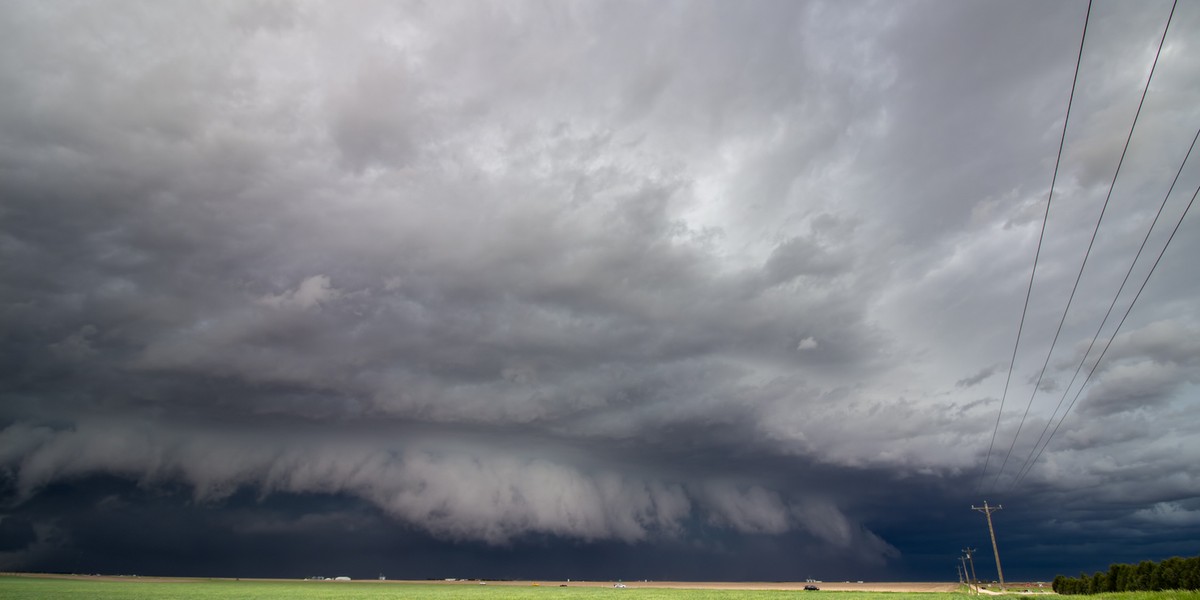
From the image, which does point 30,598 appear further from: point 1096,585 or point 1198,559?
point 1096,585

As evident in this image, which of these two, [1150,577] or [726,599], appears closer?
[1150,577]

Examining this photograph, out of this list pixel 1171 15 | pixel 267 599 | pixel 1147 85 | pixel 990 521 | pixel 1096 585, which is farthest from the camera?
pixel 990 521

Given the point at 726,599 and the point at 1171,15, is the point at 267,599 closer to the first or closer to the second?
the point at 726,599

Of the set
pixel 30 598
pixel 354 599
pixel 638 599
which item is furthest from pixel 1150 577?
pixel 30 598

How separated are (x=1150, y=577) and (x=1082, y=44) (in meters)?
70.4

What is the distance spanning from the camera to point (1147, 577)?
6875 cm

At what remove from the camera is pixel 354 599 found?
110562mm

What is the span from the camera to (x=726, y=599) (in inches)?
3858

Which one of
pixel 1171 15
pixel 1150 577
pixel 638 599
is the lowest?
pixel 638 599

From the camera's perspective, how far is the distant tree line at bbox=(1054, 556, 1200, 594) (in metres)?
58.6

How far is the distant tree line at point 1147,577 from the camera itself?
58.6m

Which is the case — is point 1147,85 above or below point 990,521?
above

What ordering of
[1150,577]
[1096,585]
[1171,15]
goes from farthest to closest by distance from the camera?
[1096,585] → [1150,577] → [1171,15]

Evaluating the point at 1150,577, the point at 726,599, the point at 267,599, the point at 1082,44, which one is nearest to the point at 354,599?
the point at 267,599
